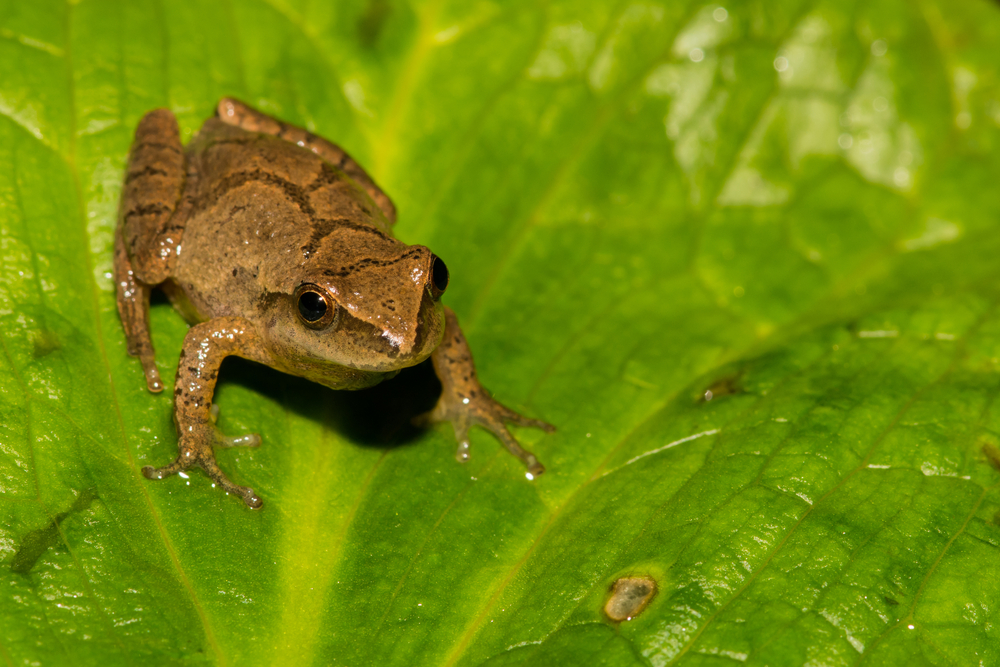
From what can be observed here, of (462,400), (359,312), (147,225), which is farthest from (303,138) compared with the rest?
(462,400)

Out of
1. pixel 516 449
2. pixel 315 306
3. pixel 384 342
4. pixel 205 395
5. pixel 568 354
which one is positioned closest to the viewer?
pixel 384 342

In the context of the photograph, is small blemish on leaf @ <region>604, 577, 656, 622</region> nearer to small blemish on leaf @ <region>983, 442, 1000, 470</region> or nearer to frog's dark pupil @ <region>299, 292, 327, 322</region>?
small blemish on leaf @ <region>983, 442, 1000, 470</region>

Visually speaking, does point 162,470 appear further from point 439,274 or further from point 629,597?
point 629,597

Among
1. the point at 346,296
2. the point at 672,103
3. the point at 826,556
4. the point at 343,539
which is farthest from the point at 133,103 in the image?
the point at 826,556

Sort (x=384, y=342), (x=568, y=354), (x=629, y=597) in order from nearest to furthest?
(x=629, y=597) < (x=384, y=342) < (x=568, y=354)

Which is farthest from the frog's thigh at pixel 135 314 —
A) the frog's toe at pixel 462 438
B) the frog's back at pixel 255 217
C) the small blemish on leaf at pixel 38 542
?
the frog's toe at pixel 462 438
